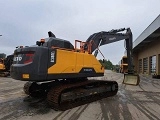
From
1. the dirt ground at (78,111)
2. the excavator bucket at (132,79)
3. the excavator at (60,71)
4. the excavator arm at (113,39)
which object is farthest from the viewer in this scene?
the excavator bucket at (132,79)

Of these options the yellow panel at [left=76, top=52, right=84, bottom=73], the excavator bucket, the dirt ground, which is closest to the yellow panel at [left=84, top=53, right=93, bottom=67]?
the yellow panel at [left=76, top=52, right=84, bottom=73]

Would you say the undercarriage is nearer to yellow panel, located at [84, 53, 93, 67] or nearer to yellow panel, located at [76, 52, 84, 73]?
yellow panel, located at [76, 52, 84, 73]

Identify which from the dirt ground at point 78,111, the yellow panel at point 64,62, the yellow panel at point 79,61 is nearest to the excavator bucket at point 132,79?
the dirt ground at point 78,111

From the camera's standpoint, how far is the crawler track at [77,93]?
24.4 ft

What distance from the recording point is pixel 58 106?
24.0ft

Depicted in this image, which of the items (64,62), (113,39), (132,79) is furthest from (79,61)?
(132,79)

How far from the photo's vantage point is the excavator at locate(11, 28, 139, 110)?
7156mm

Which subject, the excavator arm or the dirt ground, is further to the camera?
the excavator arm

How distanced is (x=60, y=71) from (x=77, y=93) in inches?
46.5

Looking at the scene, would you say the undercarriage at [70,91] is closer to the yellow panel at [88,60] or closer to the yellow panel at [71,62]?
the yellow panel at [71,62]

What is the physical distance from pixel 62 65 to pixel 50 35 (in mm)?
1528

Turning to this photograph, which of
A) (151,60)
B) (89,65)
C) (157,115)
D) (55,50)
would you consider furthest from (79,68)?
(151,60)

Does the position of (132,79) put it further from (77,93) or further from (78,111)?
(78,111)

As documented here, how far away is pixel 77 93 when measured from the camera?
8.23 meters
